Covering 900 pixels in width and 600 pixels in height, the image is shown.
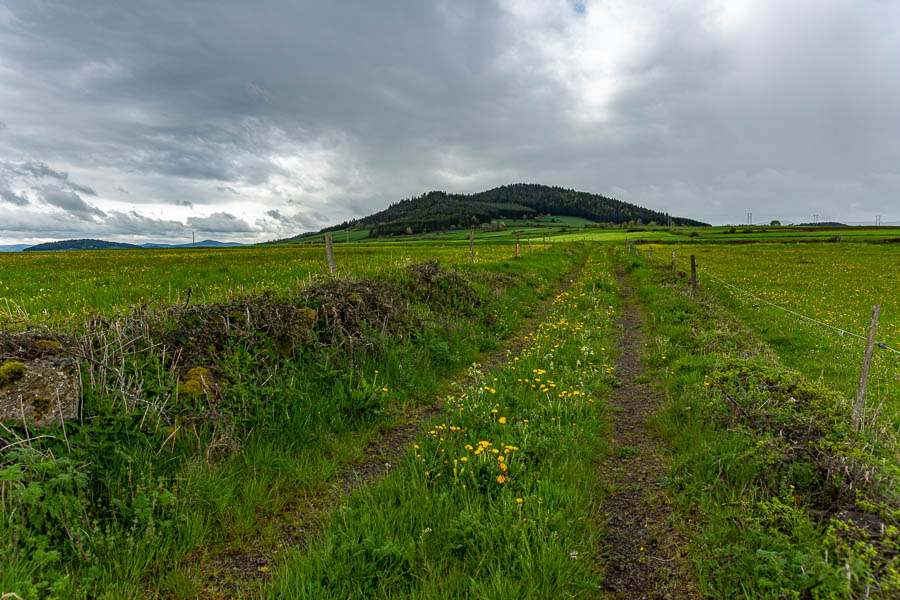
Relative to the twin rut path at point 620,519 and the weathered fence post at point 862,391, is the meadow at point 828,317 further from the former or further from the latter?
the twin rut path at point 620,519

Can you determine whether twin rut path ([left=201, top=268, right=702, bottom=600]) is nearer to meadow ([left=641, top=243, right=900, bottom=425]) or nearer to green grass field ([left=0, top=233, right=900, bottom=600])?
green grass field ([left=0, top=233, right=900, bottom=600])

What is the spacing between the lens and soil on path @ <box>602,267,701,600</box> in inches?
117

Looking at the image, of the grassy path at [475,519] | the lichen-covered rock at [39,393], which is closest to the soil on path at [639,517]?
the grassy path at [475,519]

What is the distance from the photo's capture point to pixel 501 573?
2844mm

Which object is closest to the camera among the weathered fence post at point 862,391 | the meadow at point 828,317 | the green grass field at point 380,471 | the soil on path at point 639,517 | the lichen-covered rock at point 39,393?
the green grass field at point 380,471

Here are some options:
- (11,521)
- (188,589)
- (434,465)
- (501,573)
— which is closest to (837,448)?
(501,573)

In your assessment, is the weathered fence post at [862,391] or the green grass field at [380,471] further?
the weathered fence post at [862,391]

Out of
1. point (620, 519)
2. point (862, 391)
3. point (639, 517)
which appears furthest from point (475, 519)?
point (862, 391)

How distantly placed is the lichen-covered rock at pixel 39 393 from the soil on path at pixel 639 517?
521cm

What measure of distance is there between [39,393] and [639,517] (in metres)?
5.96

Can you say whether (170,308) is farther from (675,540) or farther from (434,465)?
(675,540)

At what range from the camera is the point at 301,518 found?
12.0 feet

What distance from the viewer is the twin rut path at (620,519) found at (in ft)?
9.73

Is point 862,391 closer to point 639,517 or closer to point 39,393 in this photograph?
point 639,517
